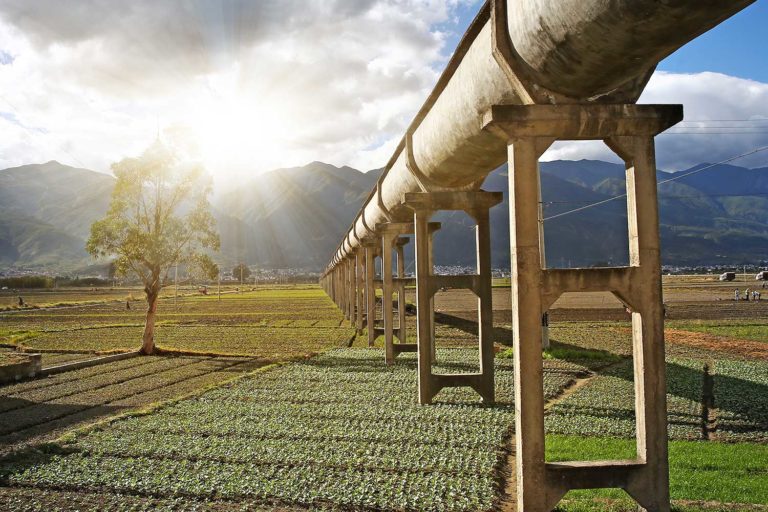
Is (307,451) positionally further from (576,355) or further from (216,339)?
(216,339)

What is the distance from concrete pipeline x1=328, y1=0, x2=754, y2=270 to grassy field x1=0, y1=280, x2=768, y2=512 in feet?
17.6

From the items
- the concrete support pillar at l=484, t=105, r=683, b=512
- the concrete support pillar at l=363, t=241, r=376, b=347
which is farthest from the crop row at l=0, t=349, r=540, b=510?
the concrete support pillar at l=363, t=241, r=376, b=347

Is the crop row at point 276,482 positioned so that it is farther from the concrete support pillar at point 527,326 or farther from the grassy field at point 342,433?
the concrete support pillar at point 527,326

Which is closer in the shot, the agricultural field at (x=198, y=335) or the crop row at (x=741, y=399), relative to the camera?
the crop row at (x=741, y=399)

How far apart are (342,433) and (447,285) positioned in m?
4.75

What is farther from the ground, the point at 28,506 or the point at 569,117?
the point at 569,117

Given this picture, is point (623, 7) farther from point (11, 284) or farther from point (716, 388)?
point (11, 284)

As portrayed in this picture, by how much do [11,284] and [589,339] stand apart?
14186 cm

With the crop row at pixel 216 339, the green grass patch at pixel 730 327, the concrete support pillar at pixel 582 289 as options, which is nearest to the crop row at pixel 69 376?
the crop row at pixel 216 339

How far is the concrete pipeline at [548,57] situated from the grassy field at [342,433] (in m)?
5.37

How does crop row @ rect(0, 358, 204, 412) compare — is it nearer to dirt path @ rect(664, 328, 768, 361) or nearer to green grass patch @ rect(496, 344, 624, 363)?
green grass patch @ rect(496, 344, 624, 363)

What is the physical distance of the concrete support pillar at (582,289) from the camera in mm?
6121

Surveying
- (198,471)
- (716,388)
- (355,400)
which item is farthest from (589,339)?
(198,471)

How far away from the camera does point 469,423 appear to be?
1131 centimetres
